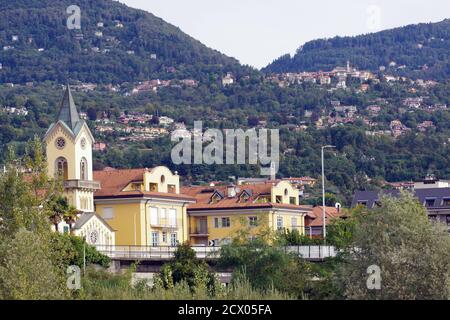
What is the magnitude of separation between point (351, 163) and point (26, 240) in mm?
120804

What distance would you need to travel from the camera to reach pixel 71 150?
97.0 m

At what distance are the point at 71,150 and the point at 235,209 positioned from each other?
495 inches

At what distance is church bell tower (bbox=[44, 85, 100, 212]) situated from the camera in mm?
95125

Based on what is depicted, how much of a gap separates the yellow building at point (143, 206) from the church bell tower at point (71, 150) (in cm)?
151

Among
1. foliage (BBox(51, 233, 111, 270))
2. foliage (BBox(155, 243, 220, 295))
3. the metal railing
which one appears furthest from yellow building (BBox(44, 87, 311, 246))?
foliage (BBox(155, 243, 220, 295))

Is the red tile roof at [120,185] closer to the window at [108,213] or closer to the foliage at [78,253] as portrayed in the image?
the window at [108,213]

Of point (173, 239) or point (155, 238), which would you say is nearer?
point (155, 238)

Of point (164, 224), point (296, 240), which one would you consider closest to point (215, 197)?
point (164, 224)

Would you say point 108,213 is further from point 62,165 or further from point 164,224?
point 164,224

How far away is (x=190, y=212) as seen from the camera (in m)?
105

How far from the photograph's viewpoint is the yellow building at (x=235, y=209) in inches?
4080

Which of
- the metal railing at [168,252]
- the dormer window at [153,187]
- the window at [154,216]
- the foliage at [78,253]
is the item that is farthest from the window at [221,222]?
the foliage at [78,253]
